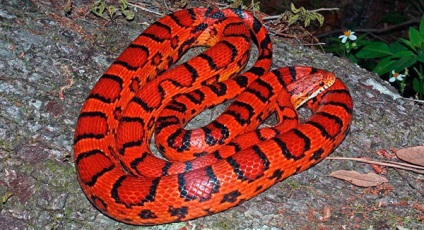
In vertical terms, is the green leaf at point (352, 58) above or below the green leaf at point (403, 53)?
below

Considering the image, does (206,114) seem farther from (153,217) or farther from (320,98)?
(153,217)

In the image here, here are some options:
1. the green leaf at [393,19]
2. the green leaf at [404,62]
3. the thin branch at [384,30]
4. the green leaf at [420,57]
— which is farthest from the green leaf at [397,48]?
the green leaf at [393,19]

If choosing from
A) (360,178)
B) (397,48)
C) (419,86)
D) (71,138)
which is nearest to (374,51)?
(397,48)

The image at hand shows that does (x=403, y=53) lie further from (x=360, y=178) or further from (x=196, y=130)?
(x=196, y=130)

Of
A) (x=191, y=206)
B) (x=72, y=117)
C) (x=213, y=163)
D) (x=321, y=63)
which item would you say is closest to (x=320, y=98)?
(x=321, y=63)

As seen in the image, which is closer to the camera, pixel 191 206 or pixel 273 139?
pixel 191 206

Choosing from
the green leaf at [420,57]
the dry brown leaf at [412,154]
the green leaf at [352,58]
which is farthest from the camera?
the green leaf at [352,58]

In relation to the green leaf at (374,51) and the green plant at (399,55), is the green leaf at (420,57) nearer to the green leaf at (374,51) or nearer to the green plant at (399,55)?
the green plant at (399,55)

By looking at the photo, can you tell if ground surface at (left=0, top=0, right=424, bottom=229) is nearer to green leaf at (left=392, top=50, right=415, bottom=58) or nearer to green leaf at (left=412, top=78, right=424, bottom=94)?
green leaf at (left=392, top=50, right=415, bottom=58)
